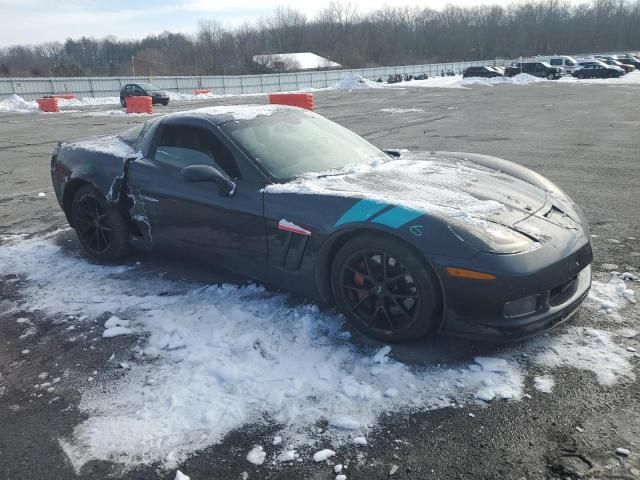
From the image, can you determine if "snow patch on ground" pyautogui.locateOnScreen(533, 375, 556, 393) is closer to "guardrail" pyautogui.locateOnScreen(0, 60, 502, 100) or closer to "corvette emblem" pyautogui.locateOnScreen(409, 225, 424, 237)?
"corvette emblem" pyautogui.locateOnScreen(409, 225, 424, 237)

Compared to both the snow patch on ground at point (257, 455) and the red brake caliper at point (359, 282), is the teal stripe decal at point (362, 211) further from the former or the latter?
the snow patch on ground at point (257, 455)

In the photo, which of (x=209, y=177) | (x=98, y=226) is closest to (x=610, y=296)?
(x=209, y=177)

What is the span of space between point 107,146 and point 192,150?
4.11 ft

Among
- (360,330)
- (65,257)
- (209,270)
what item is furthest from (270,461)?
(65,257)

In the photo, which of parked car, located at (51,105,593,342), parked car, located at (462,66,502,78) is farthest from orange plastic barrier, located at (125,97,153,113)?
parked car, located at (462,66,502,78)

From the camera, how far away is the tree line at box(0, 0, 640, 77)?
9100cm

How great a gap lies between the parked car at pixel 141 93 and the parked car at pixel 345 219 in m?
25.2

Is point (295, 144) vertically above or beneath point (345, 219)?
above

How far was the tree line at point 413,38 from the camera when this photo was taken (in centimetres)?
9100

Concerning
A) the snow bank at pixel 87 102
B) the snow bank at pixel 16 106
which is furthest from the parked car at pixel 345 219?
the snow bank at pixel 87 102

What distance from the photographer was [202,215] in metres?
3.74

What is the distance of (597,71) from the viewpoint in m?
41.5

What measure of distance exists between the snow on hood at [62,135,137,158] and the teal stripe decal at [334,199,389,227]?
2292mm

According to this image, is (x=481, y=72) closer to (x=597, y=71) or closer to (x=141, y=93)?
(x=597, y=71)
